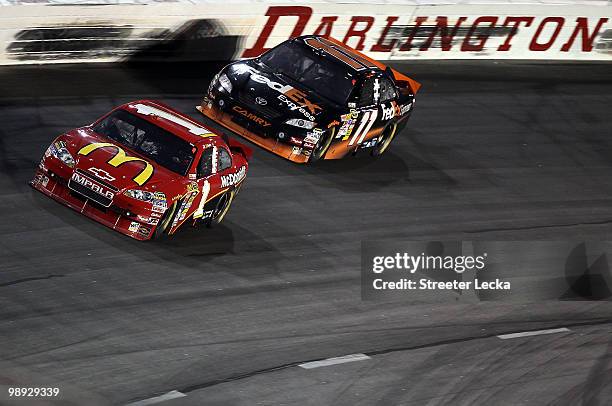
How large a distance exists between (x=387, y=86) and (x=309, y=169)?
6.78ft

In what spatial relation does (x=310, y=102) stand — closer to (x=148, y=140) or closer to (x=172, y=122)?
(x=172, y=122)

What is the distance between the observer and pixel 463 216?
1692 cm

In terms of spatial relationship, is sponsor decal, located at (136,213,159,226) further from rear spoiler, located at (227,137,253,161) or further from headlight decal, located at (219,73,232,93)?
headlight decal, located at (219,73,232,93)

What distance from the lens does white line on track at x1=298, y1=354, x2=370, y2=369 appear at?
1242cm

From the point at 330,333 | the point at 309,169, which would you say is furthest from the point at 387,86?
the point at 330,333

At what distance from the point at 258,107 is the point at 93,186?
410 cm

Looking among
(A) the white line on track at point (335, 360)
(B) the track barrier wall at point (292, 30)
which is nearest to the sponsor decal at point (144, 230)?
(A) the white line on track at point (335, 360)

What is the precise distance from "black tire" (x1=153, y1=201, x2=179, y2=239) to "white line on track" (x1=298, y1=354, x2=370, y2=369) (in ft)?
8.20

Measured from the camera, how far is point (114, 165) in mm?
13672

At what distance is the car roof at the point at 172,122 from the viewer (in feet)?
47.6

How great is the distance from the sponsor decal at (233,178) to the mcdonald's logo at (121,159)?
1.09 m

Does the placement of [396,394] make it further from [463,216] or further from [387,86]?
[387,86]

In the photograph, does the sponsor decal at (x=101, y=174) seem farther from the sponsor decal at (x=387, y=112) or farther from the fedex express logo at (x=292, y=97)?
the sponsor decal at (x=387, y=112)

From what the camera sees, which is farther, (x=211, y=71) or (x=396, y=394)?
(x=211, y=71)
